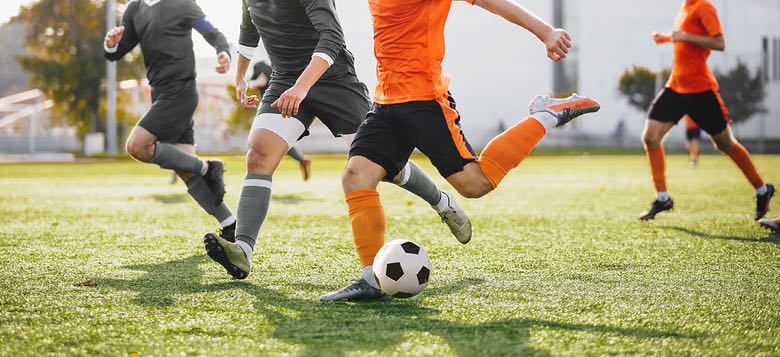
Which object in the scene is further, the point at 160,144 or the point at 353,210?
the point at 160,144

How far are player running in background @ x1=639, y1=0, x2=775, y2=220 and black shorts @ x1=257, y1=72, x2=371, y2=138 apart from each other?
11.6 ft

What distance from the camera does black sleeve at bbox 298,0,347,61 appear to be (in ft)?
13.3

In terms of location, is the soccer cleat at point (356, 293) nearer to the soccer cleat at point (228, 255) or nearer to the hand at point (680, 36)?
the soccer cleat at point (228, 255)

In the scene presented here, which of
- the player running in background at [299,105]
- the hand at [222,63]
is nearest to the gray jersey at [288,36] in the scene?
the player running in background at [299,105]

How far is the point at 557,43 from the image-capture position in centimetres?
357

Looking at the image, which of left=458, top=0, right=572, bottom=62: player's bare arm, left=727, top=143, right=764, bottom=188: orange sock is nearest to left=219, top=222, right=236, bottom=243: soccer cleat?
left=458, top=0, right=572, bottom=62: player's bare arm

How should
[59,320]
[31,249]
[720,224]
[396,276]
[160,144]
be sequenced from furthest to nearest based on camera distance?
[720,224], [160,144], [31,249], [396,276], [59,320]

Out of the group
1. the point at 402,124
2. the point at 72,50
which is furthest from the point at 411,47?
the point at 72,50

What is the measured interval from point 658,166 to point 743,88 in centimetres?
3642

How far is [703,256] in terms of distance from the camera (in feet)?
16.7

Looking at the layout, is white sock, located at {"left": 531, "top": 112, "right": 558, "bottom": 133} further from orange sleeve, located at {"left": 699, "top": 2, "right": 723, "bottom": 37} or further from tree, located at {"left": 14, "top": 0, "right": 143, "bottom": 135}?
tree, located at {"left": 14, "top": 0, "right": 143, "bottom": 135}

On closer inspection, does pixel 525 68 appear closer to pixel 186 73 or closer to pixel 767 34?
pixel 767 34

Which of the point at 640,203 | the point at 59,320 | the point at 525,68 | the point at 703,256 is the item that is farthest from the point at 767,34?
the point at 59,320

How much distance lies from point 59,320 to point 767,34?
41.3 metres
